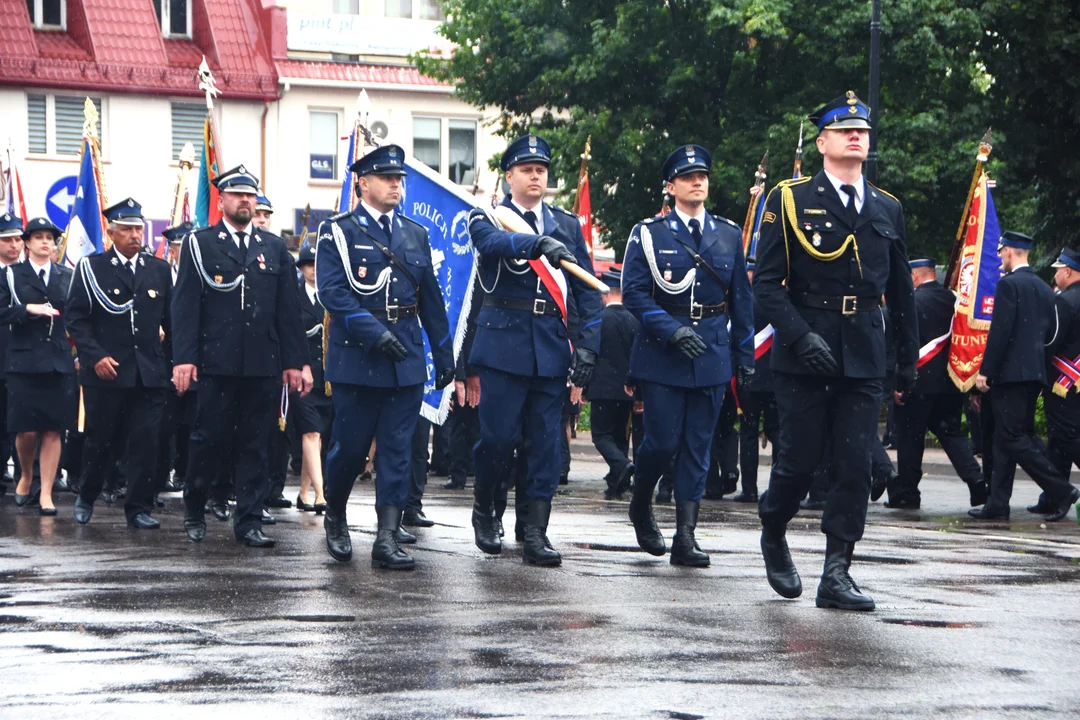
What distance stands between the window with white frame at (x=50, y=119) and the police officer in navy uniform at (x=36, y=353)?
32.9 m

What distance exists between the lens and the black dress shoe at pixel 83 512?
1198 centimetres

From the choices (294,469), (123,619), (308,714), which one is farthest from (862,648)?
(294,469)

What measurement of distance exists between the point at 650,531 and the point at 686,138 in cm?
2293

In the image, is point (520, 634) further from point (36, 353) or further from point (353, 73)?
point (353, 73)

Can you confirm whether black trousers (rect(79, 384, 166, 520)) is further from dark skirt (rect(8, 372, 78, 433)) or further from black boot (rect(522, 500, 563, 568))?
black boot (rect(522, 500, 563, 568))

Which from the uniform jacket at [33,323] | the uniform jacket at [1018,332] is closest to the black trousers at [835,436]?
the uniform jacket at [1018,332]

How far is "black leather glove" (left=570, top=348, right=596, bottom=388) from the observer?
29.5 ft

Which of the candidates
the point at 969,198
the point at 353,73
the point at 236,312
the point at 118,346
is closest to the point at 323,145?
the point at 353,73

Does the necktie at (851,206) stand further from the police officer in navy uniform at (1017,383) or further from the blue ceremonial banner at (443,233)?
the police officer in navy uniform at (1017,383)

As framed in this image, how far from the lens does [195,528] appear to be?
10680 millimetres

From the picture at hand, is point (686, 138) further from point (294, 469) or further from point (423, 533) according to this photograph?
point (423, 533)

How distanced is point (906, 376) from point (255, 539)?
4.06 m

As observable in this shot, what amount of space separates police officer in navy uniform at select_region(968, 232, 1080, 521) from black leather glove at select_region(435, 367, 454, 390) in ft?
18.7

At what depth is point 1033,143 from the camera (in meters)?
27.8
